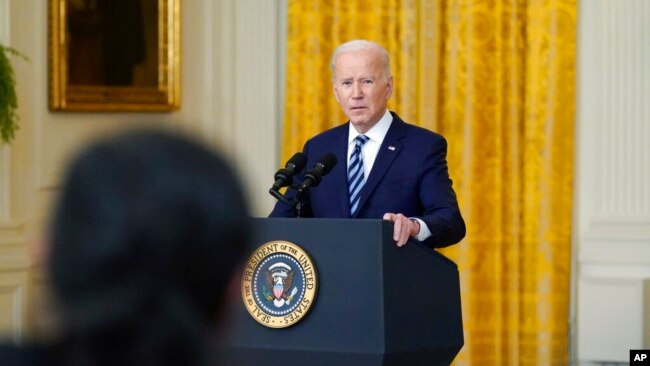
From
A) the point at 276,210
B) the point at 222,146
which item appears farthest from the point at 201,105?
the point at 222,146

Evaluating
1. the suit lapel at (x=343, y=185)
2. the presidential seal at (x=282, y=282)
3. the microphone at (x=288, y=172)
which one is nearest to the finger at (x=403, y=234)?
the presidential seal at (x=282, y=282)

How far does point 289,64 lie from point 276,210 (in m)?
3.71

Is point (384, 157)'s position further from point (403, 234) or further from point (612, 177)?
point (612, 177)

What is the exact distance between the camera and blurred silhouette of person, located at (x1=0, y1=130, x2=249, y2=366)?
0.82 m

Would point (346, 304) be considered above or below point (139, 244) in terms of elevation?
below

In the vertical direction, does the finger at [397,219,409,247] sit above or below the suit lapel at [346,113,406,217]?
below

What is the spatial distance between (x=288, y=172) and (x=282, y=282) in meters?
0.34

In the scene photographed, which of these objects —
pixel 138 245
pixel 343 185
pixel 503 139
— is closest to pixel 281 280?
pixel 343 185

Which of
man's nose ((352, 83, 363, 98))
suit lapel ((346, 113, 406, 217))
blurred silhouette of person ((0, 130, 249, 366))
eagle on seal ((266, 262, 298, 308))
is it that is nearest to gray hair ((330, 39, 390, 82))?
man's nose ((352, 83, 363, 98))

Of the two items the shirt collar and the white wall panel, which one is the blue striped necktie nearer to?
the shirt collar

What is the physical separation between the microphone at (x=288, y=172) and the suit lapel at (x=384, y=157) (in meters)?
0.43

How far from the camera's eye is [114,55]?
7285mm

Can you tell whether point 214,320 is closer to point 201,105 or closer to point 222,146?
point 222,146

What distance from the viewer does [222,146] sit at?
905mm
